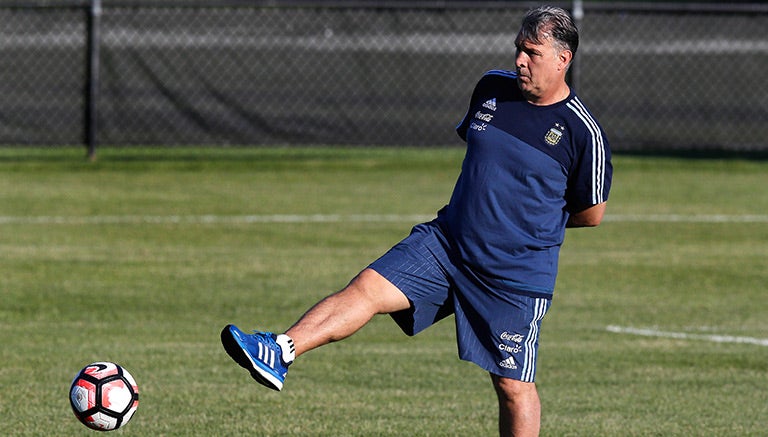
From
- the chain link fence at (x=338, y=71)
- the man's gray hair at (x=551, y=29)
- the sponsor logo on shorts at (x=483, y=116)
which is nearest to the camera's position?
the man's gray hair at (x=551, y=29)

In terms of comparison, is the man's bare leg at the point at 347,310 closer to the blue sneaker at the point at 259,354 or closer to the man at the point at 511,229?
the man at the point at 511,229

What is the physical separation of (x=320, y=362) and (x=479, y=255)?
9.81 feet

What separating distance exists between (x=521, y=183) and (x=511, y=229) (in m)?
0.19

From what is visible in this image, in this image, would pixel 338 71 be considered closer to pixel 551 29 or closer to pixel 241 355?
pixel 551 29

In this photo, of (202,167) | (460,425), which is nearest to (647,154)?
(202,167)

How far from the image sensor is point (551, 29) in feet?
18.4

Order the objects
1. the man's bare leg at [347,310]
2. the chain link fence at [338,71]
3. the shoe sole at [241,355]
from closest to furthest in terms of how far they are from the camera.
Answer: the shoe sole at [241,355], the man's bare leg at [347,310], the chain link fence at [338,71]

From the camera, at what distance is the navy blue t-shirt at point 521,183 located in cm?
572

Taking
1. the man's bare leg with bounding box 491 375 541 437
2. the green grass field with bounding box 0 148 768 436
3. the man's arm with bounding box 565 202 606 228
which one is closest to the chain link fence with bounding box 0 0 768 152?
the green grass field with bounding box 0 148 768 436

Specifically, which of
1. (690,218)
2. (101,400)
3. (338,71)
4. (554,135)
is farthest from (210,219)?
(554,135)

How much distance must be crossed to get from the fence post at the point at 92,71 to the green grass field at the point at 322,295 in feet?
1.99

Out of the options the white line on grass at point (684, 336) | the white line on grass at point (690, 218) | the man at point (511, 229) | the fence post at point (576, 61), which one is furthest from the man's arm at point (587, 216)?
the fence post at point (576, 61)

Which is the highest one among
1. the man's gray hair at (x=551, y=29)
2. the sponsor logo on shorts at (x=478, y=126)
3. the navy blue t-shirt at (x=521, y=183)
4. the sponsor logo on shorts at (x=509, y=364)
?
the man's gray hair at (x=551, y=29)

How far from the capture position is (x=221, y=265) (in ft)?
39.1
